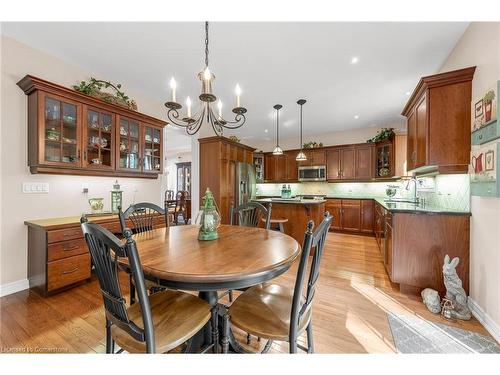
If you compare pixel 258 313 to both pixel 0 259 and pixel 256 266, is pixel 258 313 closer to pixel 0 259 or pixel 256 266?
pixel 256 266

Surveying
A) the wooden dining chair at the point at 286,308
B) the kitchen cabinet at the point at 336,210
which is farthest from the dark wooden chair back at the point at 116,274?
the kitchen cabinet at the point at 336,210

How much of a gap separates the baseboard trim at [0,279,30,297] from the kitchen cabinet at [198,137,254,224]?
274 cm

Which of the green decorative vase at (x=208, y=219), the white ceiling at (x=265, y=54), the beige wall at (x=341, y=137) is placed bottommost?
the green decorative vase at (x=208, y=219)

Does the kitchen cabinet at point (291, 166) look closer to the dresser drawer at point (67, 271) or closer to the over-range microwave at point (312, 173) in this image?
the over-range microwave at point (312, 173)

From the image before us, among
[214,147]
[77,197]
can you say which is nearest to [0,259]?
[77,197]

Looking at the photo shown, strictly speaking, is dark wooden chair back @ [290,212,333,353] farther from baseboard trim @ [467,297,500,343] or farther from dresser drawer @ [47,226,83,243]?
dresser drawer @ [47,226,83,243]

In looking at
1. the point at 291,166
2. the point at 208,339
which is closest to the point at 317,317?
the point at 208,339

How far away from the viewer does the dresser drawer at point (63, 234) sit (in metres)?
2.18

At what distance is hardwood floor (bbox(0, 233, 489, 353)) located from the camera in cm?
155

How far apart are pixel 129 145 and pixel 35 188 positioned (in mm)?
1180

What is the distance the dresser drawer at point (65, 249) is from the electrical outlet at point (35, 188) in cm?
74

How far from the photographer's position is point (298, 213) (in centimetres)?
383

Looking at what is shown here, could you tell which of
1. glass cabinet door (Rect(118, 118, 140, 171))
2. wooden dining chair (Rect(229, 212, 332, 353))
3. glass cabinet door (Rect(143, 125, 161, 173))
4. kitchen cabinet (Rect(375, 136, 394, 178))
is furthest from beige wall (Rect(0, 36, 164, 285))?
kitchen cabinet (Rect(375, 136, 394, 178))
